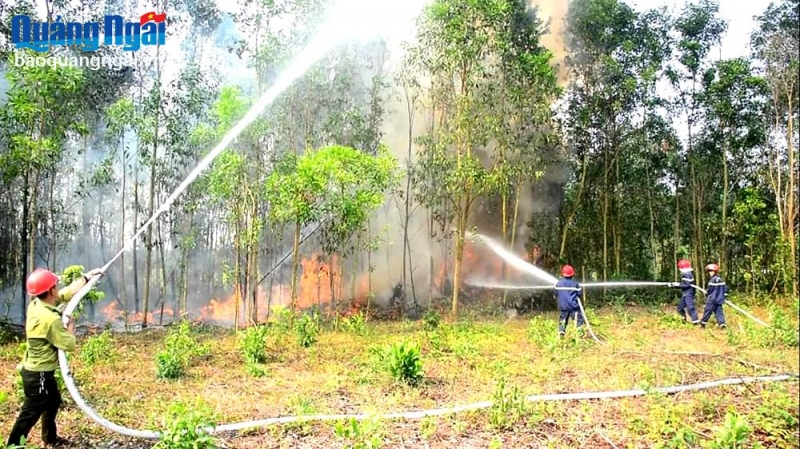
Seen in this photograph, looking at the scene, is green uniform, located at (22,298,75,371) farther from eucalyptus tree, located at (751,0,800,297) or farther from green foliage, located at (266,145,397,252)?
green foliage, located at (266,145,397,252)

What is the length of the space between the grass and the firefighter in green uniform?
27.0 inches

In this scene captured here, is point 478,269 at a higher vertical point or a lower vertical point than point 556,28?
lower

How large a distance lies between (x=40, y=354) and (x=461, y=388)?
14.8 ft

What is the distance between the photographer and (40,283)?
16.8 feet

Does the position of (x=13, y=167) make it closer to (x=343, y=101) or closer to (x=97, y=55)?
(x=97, y=55)

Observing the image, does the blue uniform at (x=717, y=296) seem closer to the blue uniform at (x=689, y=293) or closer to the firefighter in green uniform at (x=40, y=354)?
the blue uniform at (x=689, y=293)

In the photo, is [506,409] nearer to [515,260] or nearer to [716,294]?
[716,294]

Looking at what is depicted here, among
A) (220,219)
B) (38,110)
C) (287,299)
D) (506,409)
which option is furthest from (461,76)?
(287,299)

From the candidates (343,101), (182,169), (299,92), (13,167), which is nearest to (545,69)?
(343,101)

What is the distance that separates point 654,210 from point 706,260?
23.0 ft

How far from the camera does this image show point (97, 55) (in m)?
18.2

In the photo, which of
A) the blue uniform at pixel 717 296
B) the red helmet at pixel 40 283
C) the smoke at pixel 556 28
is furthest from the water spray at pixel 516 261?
the red helmet at pixel 40 283

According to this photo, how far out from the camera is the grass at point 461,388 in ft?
15.5

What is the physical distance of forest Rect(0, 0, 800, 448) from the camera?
511 cm
